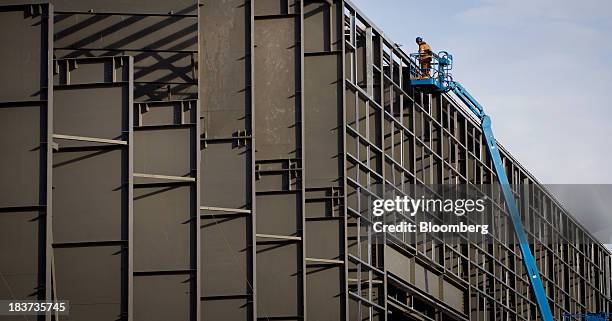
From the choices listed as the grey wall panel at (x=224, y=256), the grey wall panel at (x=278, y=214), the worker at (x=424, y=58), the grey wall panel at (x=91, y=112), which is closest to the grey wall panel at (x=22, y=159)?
the grey wall panel at (x=91, y=112)

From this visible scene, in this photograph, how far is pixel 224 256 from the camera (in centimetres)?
3222

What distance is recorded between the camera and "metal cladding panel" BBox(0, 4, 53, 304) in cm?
2455

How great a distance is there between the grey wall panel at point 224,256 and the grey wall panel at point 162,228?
2308mm

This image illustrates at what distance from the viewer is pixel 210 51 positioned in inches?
1359

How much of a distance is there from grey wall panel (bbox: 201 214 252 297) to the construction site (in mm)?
37

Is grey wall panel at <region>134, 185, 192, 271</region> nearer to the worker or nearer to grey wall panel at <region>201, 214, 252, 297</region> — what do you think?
grey wall panel at <region>201, 214, 252, 297</region>

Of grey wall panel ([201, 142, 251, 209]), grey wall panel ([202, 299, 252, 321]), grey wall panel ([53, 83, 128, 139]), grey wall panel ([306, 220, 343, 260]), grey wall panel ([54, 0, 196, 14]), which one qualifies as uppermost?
grey wall panel ([54, 0, 196, 14])

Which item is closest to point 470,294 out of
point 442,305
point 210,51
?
point 442,305

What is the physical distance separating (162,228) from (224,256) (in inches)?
117

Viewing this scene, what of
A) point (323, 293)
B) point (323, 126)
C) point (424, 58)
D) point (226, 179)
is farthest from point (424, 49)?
point (226, 179)

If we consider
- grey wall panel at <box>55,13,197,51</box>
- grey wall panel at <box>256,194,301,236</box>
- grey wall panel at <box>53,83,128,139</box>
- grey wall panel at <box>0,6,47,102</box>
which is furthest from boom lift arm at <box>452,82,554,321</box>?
grey wall panel at <box>0,6,47,102</box>

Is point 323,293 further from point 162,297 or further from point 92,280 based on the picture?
point 92,280

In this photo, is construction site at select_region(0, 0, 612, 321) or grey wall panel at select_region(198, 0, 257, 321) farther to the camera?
grey wall panel at select_region(198, 0, 257, 321)

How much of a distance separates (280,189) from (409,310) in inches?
423
